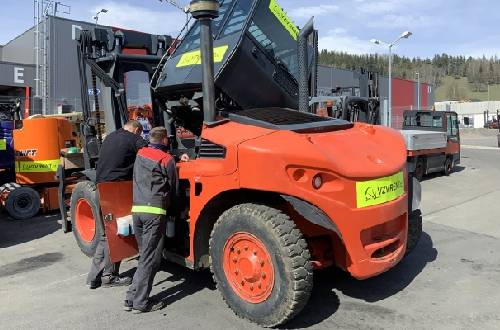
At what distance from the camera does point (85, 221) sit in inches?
248

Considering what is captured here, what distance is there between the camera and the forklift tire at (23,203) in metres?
8.97

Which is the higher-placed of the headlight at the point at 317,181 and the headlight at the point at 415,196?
the headlight at the point at 317,181

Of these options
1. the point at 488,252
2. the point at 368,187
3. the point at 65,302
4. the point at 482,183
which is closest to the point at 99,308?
the point at 65,302

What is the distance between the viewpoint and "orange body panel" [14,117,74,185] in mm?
9406

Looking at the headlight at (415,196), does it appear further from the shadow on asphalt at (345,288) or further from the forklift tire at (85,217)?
the forklift tire at (85,217)

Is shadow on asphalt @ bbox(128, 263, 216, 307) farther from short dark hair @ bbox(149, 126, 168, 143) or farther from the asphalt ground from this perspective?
short dark hair @ bbox(149, 126, 168, 143)

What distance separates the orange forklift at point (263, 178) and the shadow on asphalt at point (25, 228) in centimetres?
247

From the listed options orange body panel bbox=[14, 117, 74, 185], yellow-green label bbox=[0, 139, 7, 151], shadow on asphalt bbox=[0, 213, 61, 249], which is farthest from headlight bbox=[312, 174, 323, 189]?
yellow-green label bbox=[0, 139, 7, 151]

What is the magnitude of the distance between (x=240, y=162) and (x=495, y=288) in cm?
293

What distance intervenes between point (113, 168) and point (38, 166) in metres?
5.14

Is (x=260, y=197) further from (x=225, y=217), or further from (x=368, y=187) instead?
(x=368, y=187)

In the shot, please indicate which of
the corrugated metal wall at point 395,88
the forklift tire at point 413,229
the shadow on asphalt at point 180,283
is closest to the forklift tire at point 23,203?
the shadow on asphalt at point 180,283

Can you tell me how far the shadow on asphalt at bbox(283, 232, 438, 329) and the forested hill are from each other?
117m

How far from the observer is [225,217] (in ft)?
13.9
